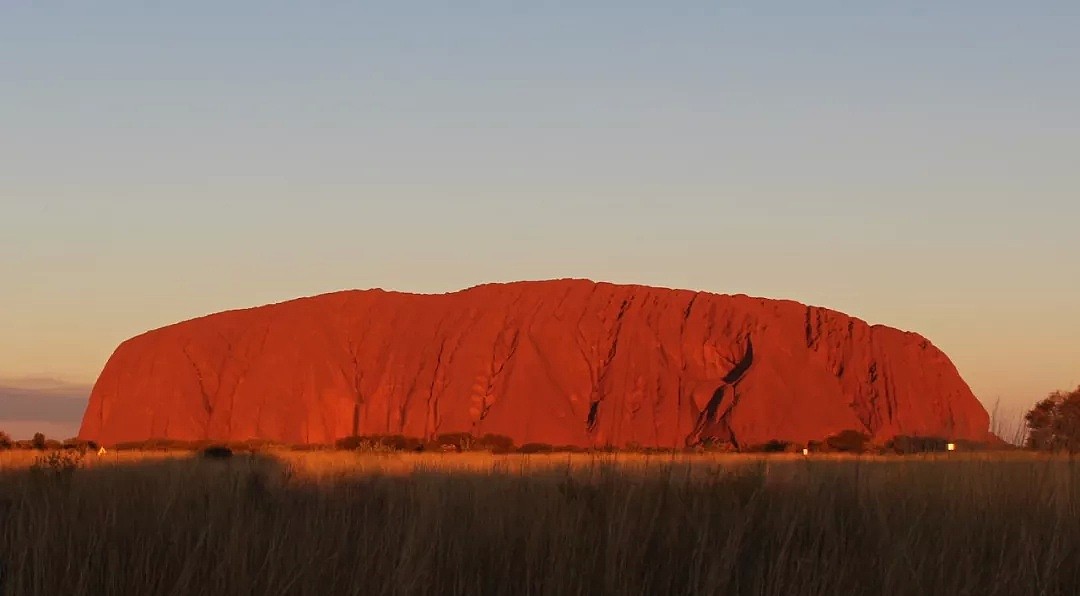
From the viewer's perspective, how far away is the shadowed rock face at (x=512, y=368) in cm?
7656

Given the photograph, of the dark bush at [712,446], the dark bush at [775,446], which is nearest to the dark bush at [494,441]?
the dark bush at [775,446]

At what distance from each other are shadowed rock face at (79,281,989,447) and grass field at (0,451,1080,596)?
65.2 m

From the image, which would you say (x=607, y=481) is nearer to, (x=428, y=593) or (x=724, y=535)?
(x=724, y=535)

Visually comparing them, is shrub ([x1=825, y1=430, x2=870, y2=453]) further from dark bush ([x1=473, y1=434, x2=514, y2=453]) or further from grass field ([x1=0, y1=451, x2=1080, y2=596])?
grass field ([x1=0, y1=451, x2=1080, y2=596])

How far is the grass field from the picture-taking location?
4.95m

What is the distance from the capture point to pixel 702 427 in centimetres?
7225

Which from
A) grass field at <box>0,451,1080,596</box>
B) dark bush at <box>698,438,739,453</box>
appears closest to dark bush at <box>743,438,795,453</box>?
dark bush at <box>698,438,739,453</box>

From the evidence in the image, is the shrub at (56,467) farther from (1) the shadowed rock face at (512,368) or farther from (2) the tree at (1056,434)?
(1) the shadowed rock face at (512,368)

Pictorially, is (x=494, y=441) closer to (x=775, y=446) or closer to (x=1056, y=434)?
(x=775, y=446)

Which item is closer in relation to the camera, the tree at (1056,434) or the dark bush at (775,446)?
the tree at (1056,434)

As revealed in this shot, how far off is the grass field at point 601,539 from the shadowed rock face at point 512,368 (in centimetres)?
6515

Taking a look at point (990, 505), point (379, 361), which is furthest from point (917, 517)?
point (379, 361)

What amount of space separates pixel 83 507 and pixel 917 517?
4885 mm

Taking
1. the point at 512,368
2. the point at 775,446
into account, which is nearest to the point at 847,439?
the point at 775,446
